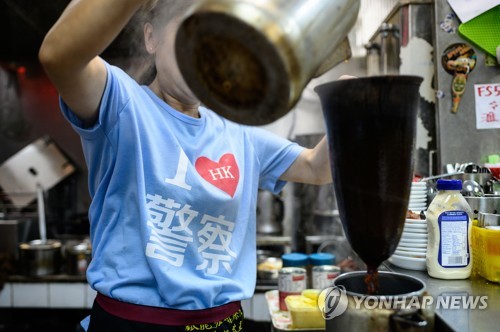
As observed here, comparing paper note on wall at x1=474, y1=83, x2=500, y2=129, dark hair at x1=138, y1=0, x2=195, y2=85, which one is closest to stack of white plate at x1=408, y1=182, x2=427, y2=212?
paper note on wall at x1=474, y1=83, x2=500, y2=129

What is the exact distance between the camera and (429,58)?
2314 millimetres

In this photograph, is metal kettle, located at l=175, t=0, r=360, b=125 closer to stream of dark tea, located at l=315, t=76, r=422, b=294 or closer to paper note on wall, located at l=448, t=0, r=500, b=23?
stream of dark tea, located at l=315, t=76, r=422, b=294

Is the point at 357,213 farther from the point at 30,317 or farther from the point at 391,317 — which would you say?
the point at 30,317

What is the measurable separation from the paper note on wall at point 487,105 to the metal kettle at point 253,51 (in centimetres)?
163

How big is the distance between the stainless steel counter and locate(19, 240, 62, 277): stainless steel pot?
9.70ft

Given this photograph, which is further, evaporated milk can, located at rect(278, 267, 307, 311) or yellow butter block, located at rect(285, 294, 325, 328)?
evaporated milk can, located at rect(278, 267, 307, 311)

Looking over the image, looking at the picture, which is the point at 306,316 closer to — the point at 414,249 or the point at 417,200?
the point at 414,249

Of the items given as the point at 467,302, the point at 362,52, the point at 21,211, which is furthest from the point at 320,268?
the point at 21,211

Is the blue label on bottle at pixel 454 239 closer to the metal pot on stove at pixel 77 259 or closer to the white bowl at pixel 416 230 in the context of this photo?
the white bowl at pixel 416 230

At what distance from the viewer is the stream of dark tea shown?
82 centimetres

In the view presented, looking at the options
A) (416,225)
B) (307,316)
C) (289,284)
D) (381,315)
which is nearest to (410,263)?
(416,225)

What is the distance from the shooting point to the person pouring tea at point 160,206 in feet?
3.85

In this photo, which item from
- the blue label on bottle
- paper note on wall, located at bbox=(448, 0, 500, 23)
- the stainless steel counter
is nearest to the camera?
the stainless steel counter

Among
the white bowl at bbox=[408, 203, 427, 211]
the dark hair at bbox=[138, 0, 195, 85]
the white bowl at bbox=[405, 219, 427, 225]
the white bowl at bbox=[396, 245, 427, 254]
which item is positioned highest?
the dark hair at bbox=[138, 0, 195, 85]
